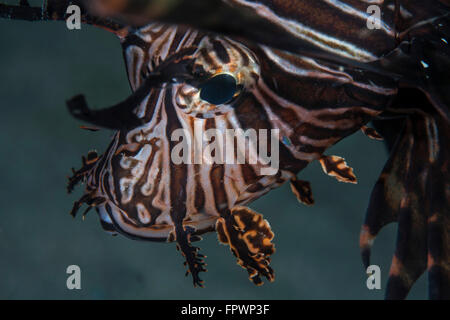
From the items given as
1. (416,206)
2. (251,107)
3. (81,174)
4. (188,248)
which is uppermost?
(251,107)

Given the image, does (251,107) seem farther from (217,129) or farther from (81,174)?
(81,174)

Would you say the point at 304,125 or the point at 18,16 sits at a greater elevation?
the point at 18,16

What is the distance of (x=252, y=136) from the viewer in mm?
1514

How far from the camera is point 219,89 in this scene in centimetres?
143

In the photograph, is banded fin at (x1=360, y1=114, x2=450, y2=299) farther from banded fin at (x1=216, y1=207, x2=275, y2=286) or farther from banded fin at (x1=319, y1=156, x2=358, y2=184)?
banded fin at (x1=216, y1=207, x2=275, y2=286)

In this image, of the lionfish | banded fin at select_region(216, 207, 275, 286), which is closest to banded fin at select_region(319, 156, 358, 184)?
the lionfish

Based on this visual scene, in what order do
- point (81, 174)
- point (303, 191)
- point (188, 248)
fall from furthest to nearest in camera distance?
point (303, 191)
point (81, 174)
point (188, 248)

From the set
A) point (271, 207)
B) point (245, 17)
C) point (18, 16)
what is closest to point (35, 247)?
point (271, 207)

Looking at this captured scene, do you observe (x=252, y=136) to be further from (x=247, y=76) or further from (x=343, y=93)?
(x=343, y=93)

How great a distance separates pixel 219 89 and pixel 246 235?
0.63 metres

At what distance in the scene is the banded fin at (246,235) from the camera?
5.29ft

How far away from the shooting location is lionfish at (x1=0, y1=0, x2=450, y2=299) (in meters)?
1.44

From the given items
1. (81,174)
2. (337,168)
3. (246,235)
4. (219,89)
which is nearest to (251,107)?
(219,89)

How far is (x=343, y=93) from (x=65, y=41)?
5.22m
